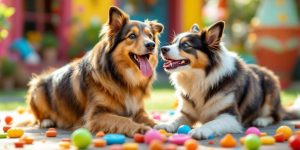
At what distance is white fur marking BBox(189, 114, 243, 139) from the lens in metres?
5.39

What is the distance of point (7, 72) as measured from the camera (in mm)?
13484

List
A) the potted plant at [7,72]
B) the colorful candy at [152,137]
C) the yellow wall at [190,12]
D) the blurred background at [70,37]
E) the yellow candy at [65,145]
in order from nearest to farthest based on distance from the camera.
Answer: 1. the yellow candy at [65,145]
2. the colorful candy at [152,137]
3. the potted plant at [7,72]
4. the blurred background at [70,37]
5. the yellow wall at [190,12]

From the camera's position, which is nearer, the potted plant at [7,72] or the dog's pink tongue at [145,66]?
the dog's pink tongue at [145,66]

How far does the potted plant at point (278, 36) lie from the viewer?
14711 mm

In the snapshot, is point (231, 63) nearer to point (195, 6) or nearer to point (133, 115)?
point (133, 115)

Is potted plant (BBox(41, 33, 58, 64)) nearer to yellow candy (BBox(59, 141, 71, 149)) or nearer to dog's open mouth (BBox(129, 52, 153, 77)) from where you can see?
dog's open mouth (BBox(129, 52, 153, 77))

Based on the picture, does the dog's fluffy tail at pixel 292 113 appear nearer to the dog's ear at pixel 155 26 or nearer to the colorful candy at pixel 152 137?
the dog's ear at pixel 155 26

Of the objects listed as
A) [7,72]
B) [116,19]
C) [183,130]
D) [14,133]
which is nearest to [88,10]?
[7,72]

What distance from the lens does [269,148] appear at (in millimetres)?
4828

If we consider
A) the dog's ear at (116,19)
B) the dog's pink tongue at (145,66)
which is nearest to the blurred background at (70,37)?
the dog's pink tongue at (145,66)

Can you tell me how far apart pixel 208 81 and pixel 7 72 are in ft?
28.1

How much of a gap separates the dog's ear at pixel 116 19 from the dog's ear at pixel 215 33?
100 cm

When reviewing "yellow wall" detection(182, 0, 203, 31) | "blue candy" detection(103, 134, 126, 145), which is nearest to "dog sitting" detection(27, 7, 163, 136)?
"blue candy" detection(103, 134, 126, 145)

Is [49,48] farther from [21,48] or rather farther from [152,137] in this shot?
[152,137]
